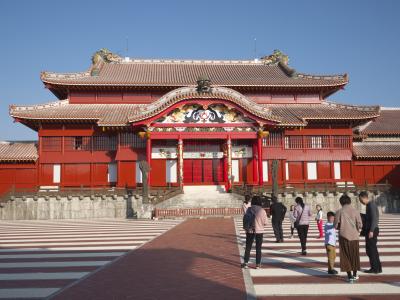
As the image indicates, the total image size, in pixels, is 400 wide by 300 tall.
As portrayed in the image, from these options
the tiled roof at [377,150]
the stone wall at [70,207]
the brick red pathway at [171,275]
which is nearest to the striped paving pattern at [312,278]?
the brick red pathway at [171,275]

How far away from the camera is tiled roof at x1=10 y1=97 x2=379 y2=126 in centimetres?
3156

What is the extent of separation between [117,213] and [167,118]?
8.51 m

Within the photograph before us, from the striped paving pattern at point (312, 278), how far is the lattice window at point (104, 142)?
2386cm

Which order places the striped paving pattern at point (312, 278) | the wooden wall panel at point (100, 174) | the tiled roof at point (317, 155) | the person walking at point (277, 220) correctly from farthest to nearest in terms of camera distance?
1. the tiled roof at point (317, 155)
2. the wooden wall panel at point (100, 174)
3. the person walking at point (277, 220)
4. the striped paving pattern at point (312, 278)

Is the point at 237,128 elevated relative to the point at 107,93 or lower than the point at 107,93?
lower

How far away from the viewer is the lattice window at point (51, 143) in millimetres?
33750

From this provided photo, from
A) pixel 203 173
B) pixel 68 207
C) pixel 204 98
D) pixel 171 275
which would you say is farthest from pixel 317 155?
pixel 171 275

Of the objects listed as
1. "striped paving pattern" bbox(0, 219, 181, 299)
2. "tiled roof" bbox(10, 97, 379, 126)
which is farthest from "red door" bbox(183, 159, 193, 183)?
"striped paving pattern" bbox(0, 219, 181, 299)

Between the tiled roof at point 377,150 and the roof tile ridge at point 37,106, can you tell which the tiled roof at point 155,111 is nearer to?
the roof tile ridge at point 37,106

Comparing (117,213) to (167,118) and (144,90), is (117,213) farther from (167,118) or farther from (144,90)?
(144,90)

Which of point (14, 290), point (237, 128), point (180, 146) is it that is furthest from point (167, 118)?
point (14, 290)

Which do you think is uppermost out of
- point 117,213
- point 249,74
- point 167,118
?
point 249,74

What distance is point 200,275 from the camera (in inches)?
351

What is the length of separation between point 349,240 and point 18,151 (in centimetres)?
3147
